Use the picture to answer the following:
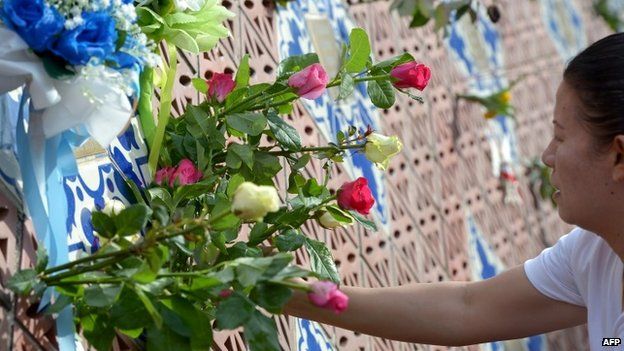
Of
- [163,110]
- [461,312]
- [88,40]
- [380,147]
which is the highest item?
[88,40]

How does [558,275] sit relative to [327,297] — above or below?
below

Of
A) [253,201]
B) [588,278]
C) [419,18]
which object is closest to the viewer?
[253,201]

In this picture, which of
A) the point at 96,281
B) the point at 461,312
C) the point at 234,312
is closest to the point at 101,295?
the point at 96,281

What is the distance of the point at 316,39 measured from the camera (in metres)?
2.15

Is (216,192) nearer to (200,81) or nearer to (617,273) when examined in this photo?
(200,81)

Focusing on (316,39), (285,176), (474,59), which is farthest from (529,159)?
(285,176)

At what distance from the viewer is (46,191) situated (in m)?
1.17

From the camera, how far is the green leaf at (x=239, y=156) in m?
1.32

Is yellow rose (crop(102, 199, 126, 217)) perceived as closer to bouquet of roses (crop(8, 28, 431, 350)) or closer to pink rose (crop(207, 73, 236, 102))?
bouquet of roses (crop(8, 28, 431, 350))

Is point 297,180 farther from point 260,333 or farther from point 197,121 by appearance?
point 260,333

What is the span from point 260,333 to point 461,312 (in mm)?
510

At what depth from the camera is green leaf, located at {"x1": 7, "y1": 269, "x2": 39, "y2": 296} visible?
3.43 feet

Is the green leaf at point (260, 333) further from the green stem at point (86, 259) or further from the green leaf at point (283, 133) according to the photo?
the green leaf at point (283, 133)

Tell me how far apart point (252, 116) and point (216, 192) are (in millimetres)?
99
